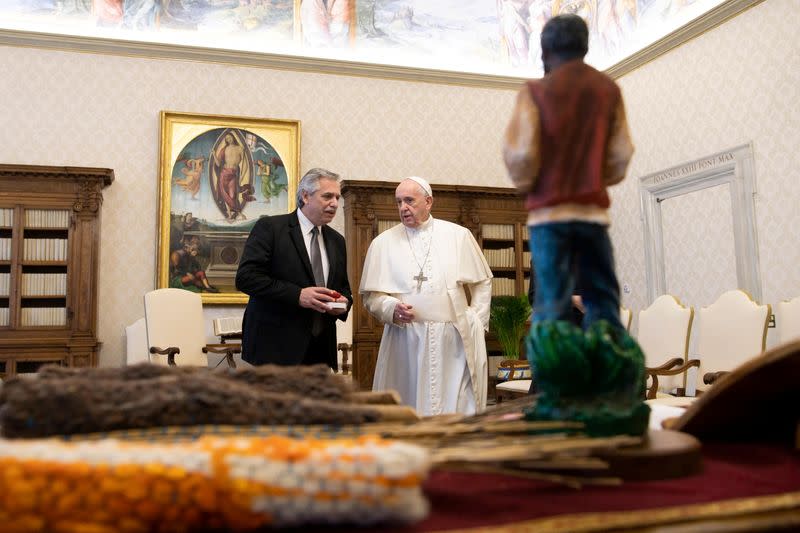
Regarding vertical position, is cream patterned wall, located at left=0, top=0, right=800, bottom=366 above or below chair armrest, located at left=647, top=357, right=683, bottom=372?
above

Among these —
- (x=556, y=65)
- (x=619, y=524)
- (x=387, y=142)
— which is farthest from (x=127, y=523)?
(x=387, y=142)

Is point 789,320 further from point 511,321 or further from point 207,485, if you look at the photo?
point 207,485

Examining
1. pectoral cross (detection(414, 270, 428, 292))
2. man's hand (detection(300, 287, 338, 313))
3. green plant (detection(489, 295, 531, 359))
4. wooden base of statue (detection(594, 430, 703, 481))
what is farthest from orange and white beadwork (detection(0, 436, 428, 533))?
green plant (detection(489, 295, 531, 359))

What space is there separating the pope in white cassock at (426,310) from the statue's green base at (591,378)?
9.23 ft

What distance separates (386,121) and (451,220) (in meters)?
1.79

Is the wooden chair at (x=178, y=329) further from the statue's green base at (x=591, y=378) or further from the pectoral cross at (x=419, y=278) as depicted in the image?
the statue's green base at (x=591, y=378)

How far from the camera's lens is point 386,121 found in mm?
9953

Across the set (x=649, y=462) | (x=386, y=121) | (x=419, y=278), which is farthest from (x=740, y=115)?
(x=649, y=462)

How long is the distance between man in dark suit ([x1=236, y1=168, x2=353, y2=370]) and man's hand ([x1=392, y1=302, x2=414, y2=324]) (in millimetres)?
293

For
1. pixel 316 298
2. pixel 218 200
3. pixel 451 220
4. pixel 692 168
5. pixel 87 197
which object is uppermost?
pixel 692 168

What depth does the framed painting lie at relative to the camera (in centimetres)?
895

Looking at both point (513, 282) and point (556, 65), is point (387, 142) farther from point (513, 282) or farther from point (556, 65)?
point (556, 65)

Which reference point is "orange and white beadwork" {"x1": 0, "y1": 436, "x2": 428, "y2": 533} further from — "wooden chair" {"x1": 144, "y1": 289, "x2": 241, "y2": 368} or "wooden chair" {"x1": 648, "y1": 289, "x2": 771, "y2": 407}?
"wooden chair" {"x1": 144, "y1": 289, "x2": 241, "y2": 368}

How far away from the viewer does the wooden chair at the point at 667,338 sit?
20.1ft
